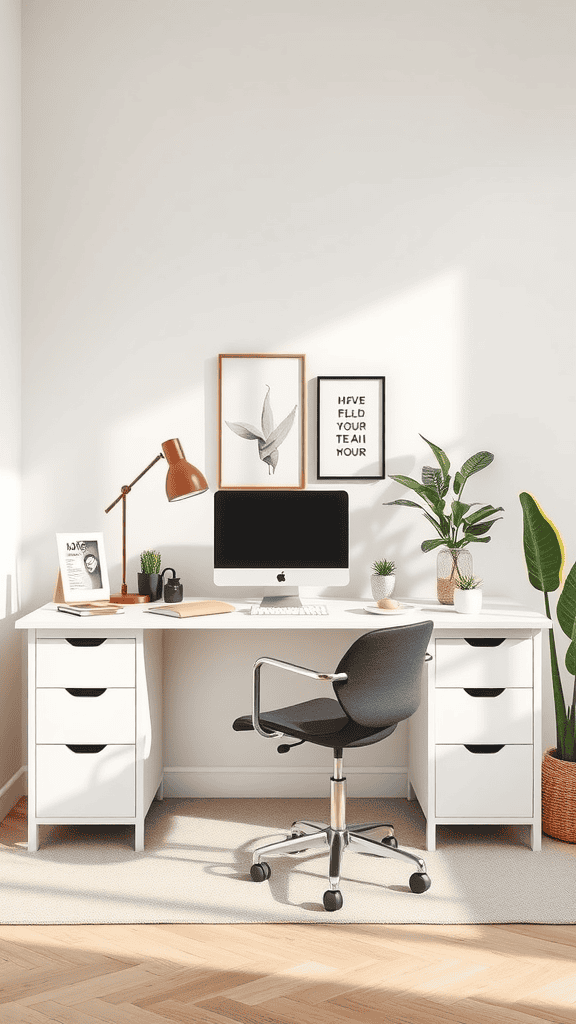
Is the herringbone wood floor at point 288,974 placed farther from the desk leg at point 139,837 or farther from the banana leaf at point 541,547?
the banana leaf at point 541,547

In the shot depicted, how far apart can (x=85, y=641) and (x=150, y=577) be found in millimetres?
472

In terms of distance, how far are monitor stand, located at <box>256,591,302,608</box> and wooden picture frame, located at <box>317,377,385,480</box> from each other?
1.72 ft

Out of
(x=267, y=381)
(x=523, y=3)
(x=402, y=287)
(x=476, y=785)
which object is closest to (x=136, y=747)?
(x=476, y=785)

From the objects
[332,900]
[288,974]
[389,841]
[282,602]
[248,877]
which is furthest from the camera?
[282,602]

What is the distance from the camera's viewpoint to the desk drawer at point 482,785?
9.71ft

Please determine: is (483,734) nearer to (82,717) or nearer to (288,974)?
(288,974)

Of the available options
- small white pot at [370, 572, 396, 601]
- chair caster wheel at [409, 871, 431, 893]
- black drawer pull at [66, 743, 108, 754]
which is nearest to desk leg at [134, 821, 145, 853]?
black drawer pull at [66, 743, 108, 754]

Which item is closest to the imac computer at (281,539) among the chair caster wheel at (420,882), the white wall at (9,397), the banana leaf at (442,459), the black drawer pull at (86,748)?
the banana leaf at (442,459)

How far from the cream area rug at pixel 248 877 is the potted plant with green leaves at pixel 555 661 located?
112 millimetres

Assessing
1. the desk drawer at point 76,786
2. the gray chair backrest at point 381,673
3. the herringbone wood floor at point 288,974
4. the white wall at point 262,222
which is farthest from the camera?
the white wall at point 262,222

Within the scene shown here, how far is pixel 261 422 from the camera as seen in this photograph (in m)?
3.55

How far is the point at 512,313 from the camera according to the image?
3.56 meters

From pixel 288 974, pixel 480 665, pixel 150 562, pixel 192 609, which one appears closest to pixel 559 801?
pixel 480 665

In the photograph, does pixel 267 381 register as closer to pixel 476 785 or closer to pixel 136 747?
pixel 136 747
